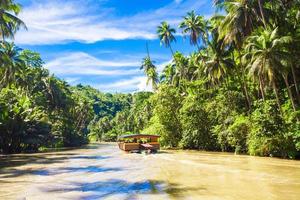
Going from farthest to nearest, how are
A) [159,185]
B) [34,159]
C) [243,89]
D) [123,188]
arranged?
[243,89] → [34,159] → [159,185] → [123,188]

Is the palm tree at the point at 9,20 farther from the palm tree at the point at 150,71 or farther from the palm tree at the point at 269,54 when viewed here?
A: the palm tree at the point at 150,71

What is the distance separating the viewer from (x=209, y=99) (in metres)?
46.8

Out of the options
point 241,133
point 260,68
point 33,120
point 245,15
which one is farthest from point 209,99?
point 33,120

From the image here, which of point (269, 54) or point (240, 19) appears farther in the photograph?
point (240, 19)

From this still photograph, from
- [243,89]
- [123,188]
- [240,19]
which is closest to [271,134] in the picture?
[240,19]

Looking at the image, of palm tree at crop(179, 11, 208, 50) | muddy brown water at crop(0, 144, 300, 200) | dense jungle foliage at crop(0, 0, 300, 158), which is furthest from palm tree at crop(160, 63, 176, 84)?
muddy brown water at crop(0, 144, 300, 200)

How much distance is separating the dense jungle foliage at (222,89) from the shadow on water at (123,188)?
15307mm

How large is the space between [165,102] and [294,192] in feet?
124

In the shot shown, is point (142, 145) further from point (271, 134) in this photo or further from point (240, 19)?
point (240, 19)

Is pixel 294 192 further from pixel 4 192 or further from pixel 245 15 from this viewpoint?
pixel 245 15

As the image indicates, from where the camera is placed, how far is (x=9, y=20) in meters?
33.9

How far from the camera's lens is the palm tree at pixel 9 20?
3152 centimetres

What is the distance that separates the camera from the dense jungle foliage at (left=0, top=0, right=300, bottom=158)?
29859 millimetres

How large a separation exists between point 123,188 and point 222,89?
30.9m
